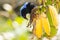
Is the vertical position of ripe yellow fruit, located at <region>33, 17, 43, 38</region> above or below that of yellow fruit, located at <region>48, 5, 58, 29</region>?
below

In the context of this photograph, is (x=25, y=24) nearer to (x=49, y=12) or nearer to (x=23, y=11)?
(x=23, y=11)

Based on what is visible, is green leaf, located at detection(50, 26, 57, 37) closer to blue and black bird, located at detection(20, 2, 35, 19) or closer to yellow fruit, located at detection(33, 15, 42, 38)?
yellow fruit, located at detection(33, 15, 42, 38)

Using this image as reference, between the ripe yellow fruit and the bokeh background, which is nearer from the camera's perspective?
the bokeh background

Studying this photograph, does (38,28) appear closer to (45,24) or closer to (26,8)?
Result: (45,24)

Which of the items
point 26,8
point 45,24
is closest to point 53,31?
point 45,24

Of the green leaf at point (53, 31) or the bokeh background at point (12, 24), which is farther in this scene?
the green leaf at point (53, 31)

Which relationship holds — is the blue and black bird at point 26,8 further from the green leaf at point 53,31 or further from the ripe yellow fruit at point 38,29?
the green leaf at point 53,31

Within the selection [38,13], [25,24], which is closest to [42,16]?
[38,13]

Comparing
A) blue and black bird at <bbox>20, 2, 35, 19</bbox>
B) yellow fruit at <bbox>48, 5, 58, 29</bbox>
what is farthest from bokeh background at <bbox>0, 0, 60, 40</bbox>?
yellow fruit at <bbox>48, 5, 58, 29</bbox>

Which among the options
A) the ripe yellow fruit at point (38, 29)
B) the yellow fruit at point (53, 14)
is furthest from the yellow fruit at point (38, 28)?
the yellow fruit at point (53, 14)
